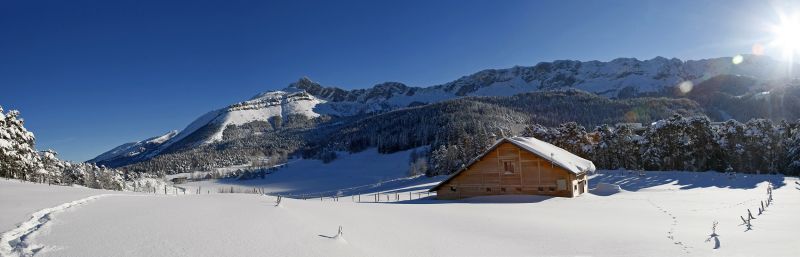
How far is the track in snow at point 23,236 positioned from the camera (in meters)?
6.71

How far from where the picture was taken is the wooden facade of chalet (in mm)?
34797

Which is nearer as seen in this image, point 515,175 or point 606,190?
point 515,175

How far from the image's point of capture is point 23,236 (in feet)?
25.5

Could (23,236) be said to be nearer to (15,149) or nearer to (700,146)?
(15,149)

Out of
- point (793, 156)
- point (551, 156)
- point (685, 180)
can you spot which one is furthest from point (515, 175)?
point (793, 156)

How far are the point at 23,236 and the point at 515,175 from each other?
33.0 metres

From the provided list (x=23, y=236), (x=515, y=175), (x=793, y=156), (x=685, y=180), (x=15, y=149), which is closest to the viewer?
(x=23, y=236)

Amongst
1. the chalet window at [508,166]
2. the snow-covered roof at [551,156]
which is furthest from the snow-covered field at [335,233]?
the chalet window at [508,166]

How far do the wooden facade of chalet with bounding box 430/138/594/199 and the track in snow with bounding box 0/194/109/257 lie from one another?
1220 inches

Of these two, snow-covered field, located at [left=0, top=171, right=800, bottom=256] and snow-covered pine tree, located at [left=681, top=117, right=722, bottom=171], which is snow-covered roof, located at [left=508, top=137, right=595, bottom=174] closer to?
snow-covered field, located at [left=0, top=171, right=800, bottom=256]

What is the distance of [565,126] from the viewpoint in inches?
2849

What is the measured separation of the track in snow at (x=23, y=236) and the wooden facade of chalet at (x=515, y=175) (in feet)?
102

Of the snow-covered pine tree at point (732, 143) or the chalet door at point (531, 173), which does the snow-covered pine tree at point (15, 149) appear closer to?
the chalet door at point (531, 173)

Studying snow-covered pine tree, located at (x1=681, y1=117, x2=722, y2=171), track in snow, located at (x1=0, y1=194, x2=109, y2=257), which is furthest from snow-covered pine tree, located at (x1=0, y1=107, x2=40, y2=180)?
snow-covered pine tree, located at (x1=681, y1=117, x2=722, y2=171)
